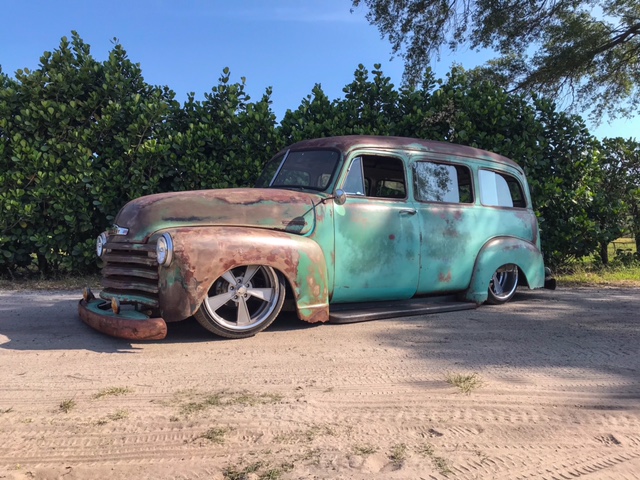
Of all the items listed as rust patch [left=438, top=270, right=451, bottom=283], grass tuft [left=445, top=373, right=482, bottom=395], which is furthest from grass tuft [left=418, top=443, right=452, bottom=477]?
rust patch [left=438, top=270, right=451, bottom=283]

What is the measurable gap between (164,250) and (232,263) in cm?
54

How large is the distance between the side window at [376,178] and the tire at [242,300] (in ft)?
4.11

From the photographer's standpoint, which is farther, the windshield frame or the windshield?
the windshield

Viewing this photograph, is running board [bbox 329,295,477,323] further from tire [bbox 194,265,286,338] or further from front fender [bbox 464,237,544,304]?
tire [bbox 194,265,286,338]

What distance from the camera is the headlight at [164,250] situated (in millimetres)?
3945

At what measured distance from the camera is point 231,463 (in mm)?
2275

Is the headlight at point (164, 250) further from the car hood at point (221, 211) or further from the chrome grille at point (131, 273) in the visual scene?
the car hood at point (221, 211)

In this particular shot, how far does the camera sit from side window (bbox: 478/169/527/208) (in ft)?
20.1

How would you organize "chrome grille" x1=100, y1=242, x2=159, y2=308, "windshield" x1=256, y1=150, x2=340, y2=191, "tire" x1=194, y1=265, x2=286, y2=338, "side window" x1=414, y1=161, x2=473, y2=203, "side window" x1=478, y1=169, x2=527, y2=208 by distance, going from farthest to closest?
"side window" x1=478, y1=169, x2=527, y2=208 < "side window" x1=414, y1=161, x2=473, y2=203 < "windshield" x1=256, y1=150, x2=340, y2=191 < "tire" x1=194, y1=265, x2=286, y2=338 < "chrome grille" x1=100, y1=242, x2=159, y2=308

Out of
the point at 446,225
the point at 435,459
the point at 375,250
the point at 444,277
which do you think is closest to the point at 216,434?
the point at 435,459

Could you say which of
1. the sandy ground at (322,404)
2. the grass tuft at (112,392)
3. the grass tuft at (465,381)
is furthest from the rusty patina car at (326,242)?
the grass tuft at (465,381)

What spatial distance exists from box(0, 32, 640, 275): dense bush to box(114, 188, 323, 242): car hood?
371 cm

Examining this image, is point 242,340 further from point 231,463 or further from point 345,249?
point 231,463

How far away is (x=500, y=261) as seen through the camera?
5.96m
